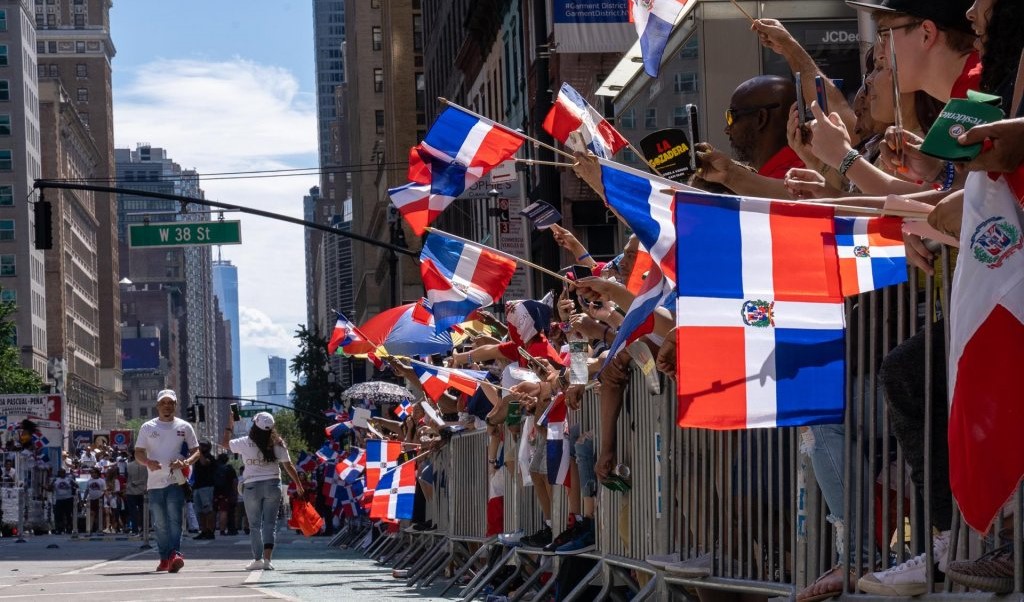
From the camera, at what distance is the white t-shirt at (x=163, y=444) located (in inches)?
719

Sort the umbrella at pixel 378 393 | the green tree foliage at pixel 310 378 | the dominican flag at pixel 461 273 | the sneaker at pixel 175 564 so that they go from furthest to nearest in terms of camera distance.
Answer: the green tree foliage at pixel 310 378
the umbrella at pixel 378 393
the sneaker at pixel 175 564
the dominican flag at pixel 461 273

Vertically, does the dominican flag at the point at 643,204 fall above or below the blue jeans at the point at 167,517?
above

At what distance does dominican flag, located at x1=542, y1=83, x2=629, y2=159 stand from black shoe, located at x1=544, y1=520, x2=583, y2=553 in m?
2.15

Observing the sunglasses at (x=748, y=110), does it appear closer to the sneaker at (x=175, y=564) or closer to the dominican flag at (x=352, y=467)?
the sneaker at (x=175, y=564)

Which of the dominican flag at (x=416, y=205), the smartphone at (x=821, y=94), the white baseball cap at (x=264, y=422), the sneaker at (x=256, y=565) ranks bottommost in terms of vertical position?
the sneaker at (x=256, y=565)

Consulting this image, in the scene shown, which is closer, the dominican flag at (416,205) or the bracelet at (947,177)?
the bracelet at (947,177)

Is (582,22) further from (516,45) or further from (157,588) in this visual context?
(516,45)

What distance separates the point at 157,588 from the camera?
560 inches

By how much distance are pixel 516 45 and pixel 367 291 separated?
67286 mm

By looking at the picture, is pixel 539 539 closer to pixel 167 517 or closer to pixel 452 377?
pixel 452 377

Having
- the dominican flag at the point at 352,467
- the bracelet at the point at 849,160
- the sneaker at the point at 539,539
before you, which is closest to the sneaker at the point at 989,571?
the bracelet at the point at 849,160

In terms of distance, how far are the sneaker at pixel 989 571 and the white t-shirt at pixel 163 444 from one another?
14.0 m

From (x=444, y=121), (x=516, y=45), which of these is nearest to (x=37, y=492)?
(x=516, y=45)

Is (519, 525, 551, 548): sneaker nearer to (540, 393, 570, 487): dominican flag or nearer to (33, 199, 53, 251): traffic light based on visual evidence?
(540, 393, 570, 487): dominican flag
